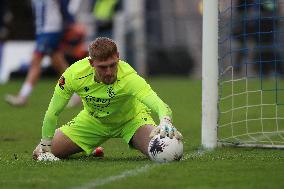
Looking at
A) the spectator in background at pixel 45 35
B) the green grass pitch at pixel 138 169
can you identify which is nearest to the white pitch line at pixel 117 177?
the green grass pitch at pixel 138 169

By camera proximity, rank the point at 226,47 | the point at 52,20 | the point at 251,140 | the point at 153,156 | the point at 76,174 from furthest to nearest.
A: the point at 52,20, the point at 226,47, the point at 251,140, the point at 153,156, the point at 76,174

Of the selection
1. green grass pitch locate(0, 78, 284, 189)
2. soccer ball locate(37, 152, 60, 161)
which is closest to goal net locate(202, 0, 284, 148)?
green grass pitch locate(0, 78, 284, 189)

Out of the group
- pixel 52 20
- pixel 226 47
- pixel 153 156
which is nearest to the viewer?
pixel 153 156

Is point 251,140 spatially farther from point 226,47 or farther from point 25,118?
point 25,118

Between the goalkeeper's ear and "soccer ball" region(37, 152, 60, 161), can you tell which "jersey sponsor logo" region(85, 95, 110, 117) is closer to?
"soccer ball" region(37, 152, 60, 161)

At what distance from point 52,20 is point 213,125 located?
18.9ft

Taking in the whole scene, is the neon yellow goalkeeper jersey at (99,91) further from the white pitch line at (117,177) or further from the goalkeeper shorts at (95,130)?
the white pitch line at (117,177)

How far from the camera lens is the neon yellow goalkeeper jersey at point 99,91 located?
25.8 feet

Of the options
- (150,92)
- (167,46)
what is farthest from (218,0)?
(167,46)

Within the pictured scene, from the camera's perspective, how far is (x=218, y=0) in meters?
9.12

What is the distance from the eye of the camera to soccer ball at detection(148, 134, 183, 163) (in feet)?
24.7

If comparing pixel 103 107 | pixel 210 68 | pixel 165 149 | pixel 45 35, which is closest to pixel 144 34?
pixel 45 35

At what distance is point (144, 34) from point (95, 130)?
48.9ft

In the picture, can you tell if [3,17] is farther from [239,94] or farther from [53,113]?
[53,113]
